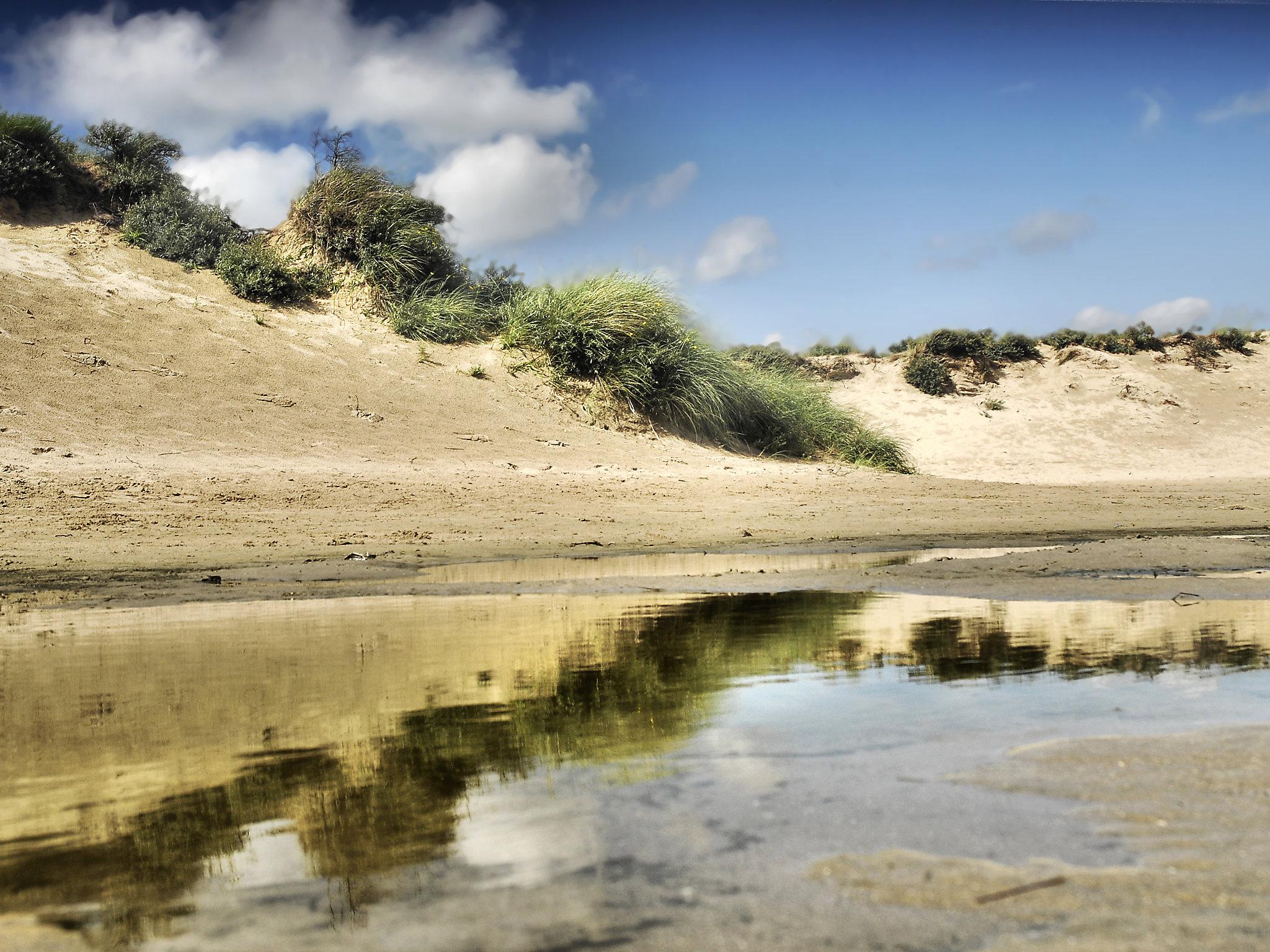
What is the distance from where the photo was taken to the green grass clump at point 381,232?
70.0 feet

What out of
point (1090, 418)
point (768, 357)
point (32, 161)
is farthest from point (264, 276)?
point (1090, 418)

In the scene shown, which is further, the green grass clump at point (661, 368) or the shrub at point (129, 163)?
the shrub at point (129, 163)

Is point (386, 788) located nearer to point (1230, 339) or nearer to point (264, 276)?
point (264, 276)

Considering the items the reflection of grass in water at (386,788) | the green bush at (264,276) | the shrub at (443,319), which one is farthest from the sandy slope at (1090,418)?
the reflection of grass in water at (386,788)

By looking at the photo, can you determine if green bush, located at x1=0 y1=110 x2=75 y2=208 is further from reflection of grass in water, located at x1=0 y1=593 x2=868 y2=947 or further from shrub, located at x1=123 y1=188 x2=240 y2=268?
reflection of grass in water, located at x1=0 y1=593 x2=868 y2=947

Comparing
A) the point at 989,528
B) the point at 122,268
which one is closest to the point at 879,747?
the point at 989,528

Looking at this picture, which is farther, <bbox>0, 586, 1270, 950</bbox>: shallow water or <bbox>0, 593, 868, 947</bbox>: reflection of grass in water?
<bbox>0, 593, 868, 947</bbox>: reflection of grass in water

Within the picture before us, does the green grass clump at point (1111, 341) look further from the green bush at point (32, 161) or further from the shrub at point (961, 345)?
the green bush at point (32, 161)

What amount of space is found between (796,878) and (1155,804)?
104 centimetres

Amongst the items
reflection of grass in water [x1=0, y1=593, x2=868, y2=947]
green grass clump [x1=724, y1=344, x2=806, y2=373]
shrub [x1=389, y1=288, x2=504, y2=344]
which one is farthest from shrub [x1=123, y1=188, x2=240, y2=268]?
reflection of grass in water [x1=0, y1=593, x2=868, y2=947]

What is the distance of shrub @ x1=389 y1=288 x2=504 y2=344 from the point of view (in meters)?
20.2

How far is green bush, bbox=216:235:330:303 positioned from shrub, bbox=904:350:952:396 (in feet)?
57.3

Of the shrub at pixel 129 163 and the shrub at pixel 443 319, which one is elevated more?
the shrub at pixel 129 163

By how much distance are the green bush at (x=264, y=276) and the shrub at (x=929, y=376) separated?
1746cm
